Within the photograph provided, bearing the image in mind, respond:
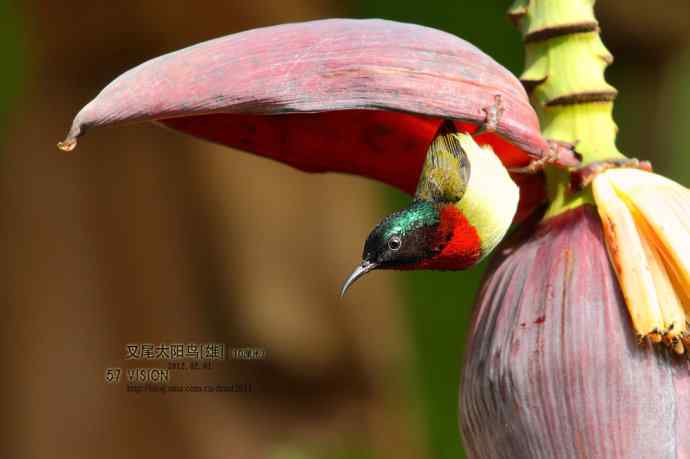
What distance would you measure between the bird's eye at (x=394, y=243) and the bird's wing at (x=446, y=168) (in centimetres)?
2

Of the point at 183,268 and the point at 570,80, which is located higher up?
the point at 570,80

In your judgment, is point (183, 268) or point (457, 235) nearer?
point (457, 235)

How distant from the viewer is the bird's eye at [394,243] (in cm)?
53

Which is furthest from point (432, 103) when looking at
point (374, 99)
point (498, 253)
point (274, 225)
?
point (274, 225)

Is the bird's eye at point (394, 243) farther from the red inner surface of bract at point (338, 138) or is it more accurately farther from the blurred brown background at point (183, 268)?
the blurred brown background at point (183, 268)

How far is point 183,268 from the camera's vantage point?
1139mm

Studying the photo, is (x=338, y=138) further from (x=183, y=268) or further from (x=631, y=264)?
(x=183, y=268)

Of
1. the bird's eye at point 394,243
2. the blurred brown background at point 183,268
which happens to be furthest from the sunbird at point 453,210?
the blurred brown background at point 183,268

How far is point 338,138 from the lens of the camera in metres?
0.58

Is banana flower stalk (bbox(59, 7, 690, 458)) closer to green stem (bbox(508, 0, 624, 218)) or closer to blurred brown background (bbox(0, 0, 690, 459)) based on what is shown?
green stem (bbox(508, 0, 624, 218))

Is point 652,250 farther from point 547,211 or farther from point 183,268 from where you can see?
point 183,268

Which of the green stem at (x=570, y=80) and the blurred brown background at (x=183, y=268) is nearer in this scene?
the green stem at (x=570, y=80)

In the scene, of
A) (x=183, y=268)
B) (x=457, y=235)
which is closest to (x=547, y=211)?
(x=457, y=235)

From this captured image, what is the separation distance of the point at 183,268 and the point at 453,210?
2.15 feet
